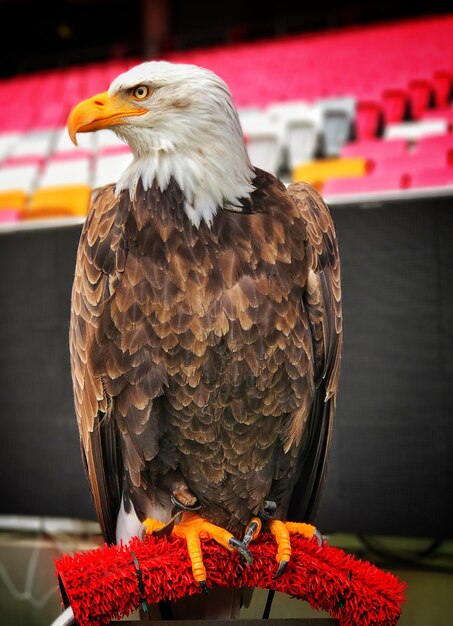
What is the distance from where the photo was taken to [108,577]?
1147mm

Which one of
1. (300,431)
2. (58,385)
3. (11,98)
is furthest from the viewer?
(11,98)

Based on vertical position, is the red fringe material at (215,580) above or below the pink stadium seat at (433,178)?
below

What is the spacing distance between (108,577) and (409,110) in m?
3.36

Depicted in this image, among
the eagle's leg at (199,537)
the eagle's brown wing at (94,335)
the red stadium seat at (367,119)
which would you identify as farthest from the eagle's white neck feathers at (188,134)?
the red stadium seat at (367,119)

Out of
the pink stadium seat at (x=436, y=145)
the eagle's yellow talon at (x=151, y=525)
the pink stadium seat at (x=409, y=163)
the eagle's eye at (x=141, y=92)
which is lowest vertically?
the eagle's yellow talon at (x=151, y=525)

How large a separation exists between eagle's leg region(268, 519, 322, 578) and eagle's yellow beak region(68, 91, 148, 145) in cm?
85

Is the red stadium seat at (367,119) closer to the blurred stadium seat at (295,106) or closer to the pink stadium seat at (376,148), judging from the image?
the blurred stadium seat at (295,106)

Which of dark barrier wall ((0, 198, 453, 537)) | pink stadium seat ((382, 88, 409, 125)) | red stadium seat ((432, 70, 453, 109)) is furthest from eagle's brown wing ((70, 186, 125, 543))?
pink stadium seat ((382, 88, 409, 125))

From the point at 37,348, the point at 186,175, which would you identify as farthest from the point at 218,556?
the point at 37,348

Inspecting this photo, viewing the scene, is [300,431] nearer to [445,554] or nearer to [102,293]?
[102,293]

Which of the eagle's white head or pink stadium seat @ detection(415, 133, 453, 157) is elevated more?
pink stadium seat @ detection(415, 133, 453, 157)

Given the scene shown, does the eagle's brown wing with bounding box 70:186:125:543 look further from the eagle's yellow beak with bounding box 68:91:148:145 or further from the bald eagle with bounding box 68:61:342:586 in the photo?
the eagle's yellow beak with bounding box 68:91:148:145

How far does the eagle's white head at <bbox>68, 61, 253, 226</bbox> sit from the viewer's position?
1288 millimetres

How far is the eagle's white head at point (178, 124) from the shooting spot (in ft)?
4.23
